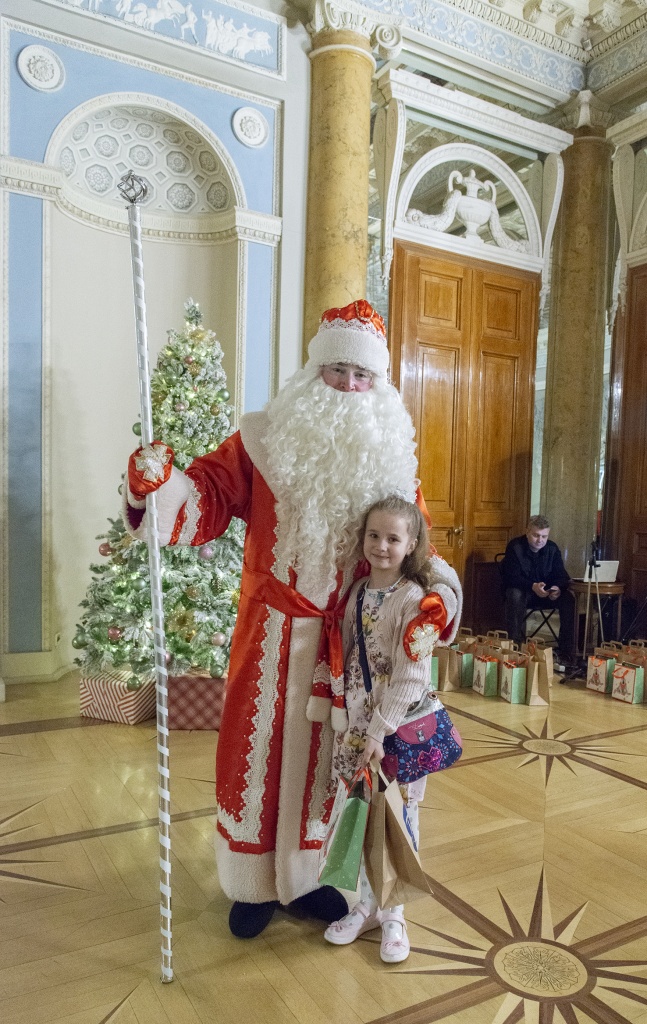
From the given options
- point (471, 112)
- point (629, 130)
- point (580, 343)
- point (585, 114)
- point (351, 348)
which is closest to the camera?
point (351, 348)

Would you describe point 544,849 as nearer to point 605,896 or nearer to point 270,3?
point 605,896

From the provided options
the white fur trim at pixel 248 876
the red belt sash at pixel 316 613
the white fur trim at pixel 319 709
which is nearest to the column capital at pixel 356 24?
the red belt sash at pixel 316 613

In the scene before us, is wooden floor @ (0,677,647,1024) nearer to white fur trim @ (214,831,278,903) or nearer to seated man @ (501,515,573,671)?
white fur trim @ (214,831,278,903)

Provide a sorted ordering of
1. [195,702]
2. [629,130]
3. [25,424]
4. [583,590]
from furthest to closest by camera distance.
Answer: [629,130], [583,590], [25,424], [195,702]

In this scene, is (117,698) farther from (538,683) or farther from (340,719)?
(538,683)

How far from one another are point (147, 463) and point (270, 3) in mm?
4638

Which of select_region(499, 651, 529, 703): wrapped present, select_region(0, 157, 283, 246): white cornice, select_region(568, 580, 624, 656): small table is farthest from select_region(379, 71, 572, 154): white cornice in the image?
select_region(499, 651, 529, 703): wrapped present

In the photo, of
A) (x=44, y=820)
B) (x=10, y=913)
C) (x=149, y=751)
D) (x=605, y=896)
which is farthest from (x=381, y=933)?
(x=149, y=751)

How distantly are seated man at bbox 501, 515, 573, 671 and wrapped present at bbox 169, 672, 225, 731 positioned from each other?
2.60 m

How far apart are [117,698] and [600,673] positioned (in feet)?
10.2

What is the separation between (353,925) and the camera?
82.7 inches

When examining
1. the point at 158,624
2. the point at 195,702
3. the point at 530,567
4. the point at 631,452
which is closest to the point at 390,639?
the point at 158,624

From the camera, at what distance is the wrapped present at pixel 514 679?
4.59 m

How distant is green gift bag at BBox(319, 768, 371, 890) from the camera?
1816 millimetres
